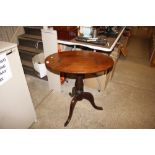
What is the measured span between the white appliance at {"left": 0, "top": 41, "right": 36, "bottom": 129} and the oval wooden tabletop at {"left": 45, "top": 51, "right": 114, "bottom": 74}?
13.0 inches

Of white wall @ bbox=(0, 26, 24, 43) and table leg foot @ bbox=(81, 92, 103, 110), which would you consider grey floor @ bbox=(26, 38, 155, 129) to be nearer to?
table leg foot @ bbox=(81, 92, 103, 110)

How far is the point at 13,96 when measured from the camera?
1.41m

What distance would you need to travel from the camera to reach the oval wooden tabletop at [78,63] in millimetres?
1414

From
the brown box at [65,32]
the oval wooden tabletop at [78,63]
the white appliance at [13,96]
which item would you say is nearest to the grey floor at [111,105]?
the white appliance at [13,96]

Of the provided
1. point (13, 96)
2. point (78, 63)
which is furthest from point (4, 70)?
point (78, 63)

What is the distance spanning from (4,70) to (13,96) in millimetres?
326

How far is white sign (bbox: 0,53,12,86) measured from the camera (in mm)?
1164

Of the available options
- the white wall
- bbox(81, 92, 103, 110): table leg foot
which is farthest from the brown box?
the white wall

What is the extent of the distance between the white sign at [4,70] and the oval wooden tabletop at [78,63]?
0.40 m

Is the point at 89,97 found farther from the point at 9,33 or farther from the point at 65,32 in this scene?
the point at 9,33

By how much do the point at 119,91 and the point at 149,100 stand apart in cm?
50
